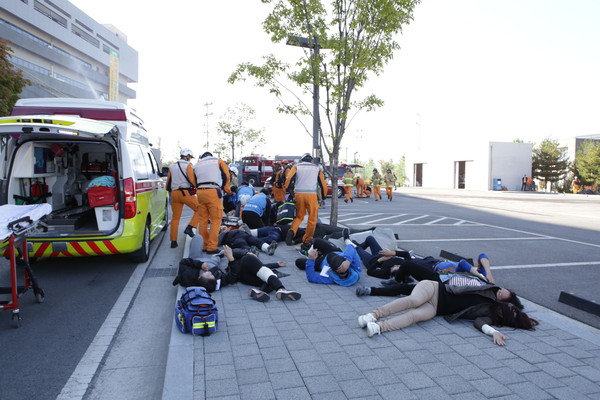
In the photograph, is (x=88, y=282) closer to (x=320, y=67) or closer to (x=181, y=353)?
(x=181, y=353)

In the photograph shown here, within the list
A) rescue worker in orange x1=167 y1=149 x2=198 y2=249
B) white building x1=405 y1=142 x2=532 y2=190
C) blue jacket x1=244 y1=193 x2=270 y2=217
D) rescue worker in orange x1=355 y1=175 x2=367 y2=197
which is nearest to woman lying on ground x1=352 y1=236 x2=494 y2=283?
blue jacket x1=244 y1=193 x2=270 y2=217

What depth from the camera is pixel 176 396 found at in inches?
106

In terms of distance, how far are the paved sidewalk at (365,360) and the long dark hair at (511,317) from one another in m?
0.08

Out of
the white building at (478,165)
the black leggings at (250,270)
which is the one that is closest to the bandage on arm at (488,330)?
the black leggings at (250,270)

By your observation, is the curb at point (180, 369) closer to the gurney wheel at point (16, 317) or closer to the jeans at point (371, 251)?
the gurney wheel at point (16, 317)

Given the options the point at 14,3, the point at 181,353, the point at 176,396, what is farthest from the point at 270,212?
Result: the point at 14,3

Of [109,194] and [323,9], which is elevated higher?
[323,9]

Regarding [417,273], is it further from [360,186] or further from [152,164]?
[360,186]

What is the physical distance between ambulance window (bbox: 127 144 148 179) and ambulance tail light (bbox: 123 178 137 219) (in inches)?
11.4

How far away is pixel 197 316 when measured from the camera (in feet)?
12.0

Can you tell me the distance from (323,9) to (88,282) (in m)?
6.87

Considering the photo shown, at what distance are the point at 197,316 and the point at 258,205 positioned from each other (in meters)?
5.02

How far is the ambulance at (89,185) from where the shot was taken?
5.64 m

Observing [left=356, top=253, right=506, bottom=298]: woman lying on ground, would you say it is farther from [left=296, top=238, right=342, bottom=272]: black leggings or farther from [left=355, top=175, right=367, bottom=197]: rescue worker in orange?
[left=355, top=175, right=367, bottom=197]: rescue worker in orange
